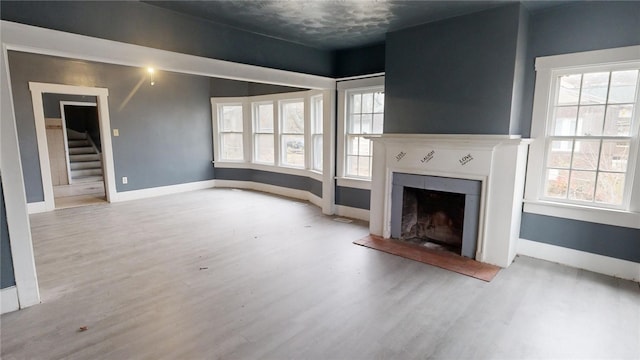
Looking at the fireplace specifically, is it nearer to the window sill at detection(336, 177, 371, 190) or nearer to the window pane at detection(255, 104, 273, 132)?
the window sill at detection(336, 177, 371, 190)

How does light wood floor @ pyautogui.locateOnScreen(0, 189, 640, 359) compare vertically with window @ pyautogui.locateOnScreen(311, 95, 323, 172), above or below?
below

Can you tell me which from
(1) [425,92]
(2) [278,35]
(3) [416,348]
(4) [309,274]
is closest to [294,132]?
(2) [278,35]

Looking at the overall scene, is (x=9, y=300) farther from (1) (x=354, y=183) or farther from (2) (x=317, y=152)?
(2) (x=317, y=152)

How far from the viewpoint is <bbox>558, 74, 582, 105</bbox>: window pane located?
3340 mm

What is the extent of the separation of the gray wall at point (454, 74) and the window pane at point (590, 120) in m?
0.76

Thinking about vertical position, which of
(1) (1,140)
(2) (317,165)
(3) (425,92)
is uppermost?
(3) (425,92)

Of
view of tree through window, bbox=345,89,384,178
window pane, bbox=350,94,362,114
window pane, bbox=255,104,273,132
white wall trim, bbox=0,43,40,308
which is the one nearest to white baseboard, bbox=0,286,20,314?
white wall trim, bbox=0,43,40,308

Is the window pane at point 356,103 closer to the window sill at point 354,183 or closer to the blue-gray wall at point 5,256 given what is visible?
the window sill at point 354,183

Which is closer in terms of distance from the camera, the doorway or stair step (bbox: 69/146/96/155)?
the doorway

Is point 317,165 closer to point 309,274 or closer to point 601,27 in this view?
point 309,274

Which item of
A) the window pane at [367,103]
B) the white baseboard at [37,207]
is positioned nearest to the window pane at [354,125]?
the window pane at [367,103]

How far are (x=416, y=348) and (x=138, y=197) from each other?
6.42m

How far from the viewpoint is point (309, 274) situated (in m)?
3.27

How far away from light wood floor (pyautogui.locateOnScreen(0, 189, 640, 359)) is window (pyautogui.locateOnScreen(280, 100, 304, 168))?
2.82 metres
